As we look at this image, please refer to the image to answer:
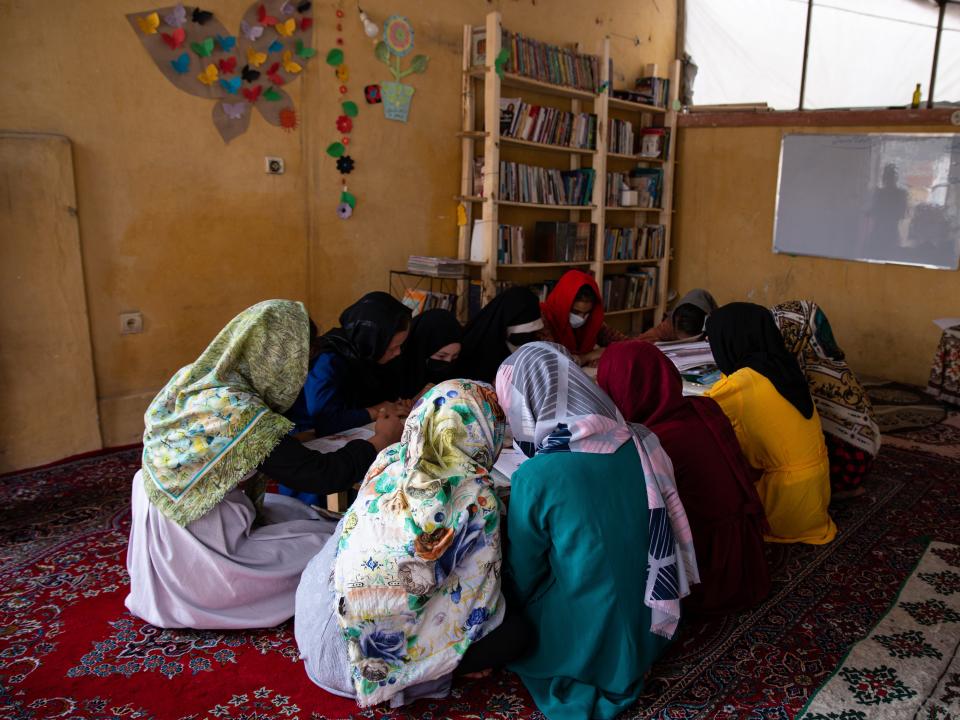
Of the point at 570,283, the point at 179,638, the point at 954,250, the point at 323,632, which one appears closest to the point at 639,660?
the point at 323,632

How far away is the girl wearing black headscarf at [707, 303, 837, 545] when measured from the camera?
2660 millimetres

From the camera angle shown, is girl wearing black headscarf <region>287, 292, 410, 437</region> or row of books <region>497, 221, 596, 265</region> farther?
row of books <region>497, 221, 596, 265</region>

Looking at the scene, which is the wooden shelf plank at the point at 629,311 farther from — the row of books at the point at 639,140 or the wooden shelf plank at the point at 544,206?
the row of books at the point at 639,140

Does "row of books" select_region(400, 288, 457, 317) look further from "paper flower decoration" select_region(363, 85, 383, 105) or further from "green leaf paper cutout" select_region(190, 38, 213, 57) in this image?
"green leaf paper cutout" select_region(190, 38, 213, 57)

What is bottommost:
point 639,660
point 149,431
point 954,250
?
point 639,660

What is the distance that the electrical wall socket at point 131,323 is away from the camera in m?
3.83

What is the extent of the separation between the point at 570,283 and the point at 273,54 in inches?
82.4

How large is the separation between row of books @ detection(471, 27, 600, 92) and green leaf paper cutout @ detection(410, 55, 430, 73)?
0.38 meters

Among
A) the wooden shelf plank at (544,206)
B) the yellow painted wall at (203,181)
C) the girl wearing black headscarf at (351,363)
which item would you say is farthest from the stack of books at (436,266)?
the girl wearing black headscarf at (351,363)

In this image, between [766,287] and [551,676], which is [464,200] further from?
[551,676]

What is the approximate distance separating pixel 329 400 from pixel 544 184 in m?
3.18

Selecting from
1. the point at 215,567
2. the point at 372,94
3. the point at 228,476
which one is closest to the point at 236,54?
the point at 372,94

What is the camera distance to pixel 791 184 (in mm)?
5965

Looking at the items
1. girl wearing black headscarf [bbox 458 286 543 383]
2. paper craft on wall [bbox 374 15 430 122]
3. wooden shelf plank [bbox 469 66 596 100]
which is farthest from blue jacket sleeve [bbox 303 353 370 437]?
wooden shelf plank [bbox 469 66 596 100]
